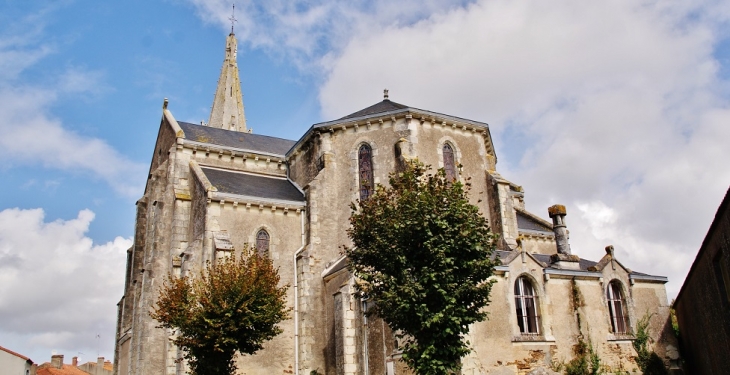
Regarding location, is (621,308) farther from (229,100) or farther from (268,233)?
(229,100)

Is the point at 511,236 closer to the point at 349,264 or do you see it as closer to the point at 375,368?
the point at 375,368

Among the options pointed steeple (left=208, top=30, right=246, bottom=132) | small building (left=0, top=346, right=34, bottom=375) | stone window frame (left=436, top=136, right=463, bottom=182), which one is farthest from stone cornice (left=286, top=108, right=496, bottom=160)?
pointed steeple (left=208, top=30, right=246, bottom=132)

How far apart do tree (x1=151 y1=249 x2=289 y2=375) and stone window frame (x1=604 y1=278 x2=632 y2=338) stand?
37.6ft

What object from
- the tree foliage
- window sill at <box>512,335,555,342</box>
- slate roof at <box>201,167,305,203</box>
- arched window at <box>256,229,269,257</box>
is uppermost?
slate roof at <box>201,167,305,203</box>

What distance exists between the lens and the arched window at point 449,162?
26.5 meters

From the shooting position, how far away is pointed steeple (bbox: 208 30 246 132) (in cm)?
5056

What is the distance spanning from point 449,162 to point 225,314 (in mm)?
12250

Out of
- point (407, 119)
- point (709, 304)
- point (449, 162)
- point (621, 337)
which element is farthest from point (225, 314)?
point (709, 304)

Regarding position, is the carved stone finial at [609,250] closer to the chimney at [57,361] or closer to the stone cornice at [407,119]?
the stone cornice at [407,119]

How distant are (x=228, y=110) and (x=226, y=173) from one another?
2353 cm

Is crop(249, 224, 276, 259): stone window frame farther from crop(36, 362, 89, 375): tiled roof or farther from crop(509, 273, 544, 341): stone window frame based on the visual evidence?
crop(36, 362, 89, 375): tiled roof

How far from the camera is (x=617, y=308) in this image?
21.9 meters

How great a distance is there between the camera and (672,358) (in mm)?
21531

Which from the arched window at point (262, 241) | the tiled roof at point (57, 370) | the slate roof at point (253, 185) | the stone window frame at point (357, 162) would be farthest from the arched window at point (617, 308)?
the tiled roof at point (57, 370)
